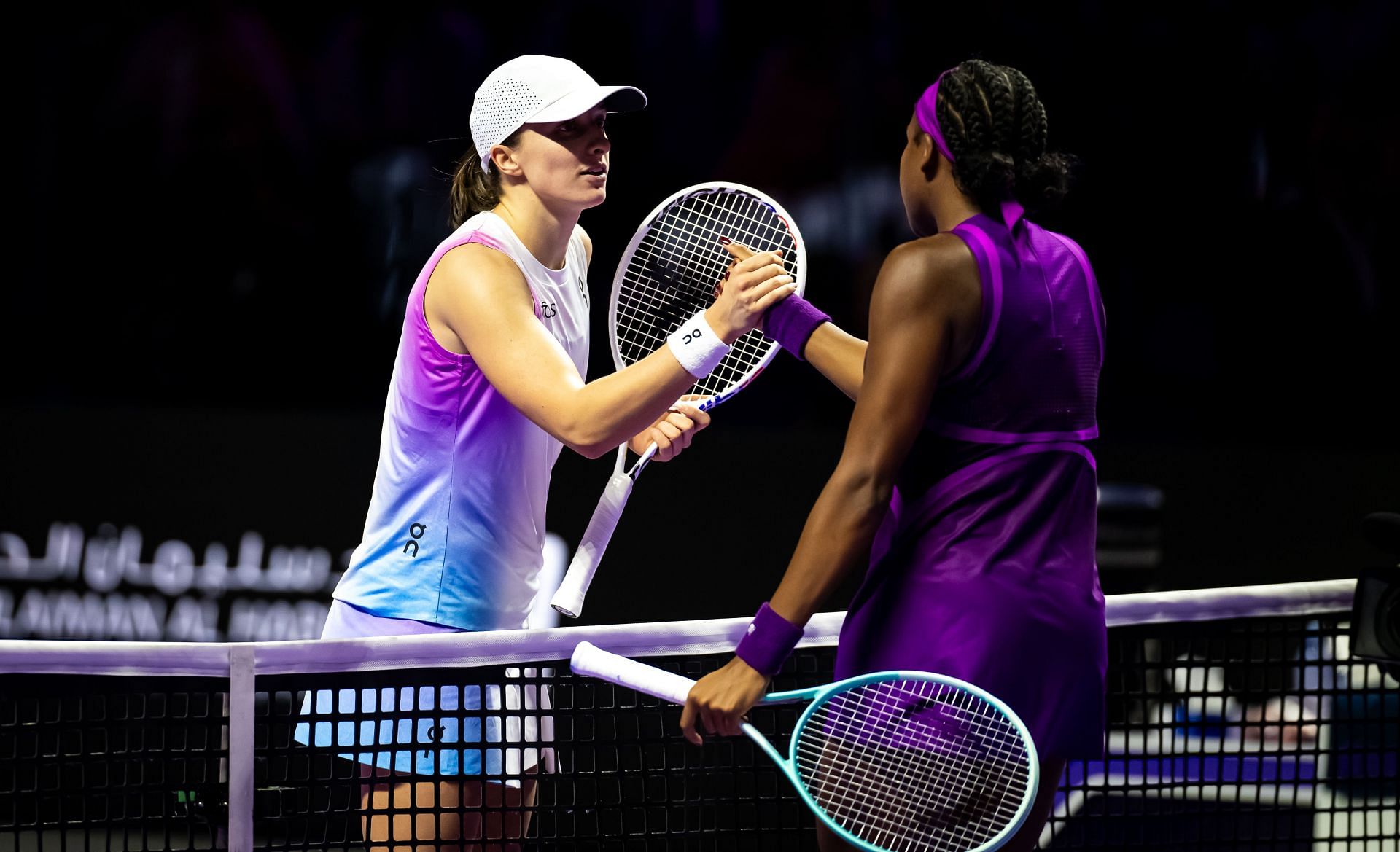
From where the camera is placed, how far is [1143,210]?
507 cm

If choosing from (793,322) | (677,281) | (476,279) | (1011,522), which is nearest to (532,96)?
(476,279)

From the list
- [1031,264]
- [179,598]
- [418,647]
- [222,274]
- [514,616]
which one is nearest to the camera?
[1031,264]

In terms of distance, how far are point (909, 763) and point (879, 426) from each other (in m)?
0.41

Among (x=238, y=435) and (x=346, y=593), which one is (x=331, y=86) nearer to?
(x=238, y=435)

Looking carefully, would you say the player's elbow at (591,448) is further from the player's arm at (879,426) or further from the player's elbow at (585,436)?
the player's arm at (879,426)

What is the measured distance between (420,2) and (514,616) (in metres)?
3.54

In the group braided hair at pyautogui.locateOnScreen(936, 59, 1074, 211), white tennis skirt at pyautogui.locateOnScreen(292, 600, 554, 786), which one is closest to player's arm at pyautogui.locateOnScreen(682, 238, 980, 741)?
braided hair at pyautogui.locateOnScreen(936, 59, 1074, 211)

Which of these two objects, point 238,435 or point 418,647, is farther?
point 238,435

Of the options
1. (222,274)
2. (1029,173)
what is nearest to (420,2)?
(222,274)

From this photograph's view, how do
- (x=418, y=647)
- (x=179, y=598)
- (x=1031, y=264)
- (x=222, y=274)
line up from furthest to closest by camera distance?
(x=222, y=274), (x=179, y=598), (x=418, y=647), (x=1031, y=264)

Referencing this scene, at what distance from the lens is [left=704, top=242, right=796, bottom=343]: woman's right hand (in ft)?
7.27

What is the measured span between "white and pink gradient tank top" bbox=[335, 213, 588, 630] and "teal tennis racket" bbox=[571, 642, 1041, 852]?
1.70 feet

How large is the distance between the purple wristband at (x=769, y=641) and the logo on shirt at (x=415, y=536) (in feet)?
2.19

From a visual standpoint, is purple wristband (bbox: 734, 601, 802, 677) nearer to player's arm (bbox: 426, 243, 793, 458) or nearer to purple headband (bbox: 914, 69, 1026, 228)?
player's arm (bbox: 426, 243, 793, 458)
